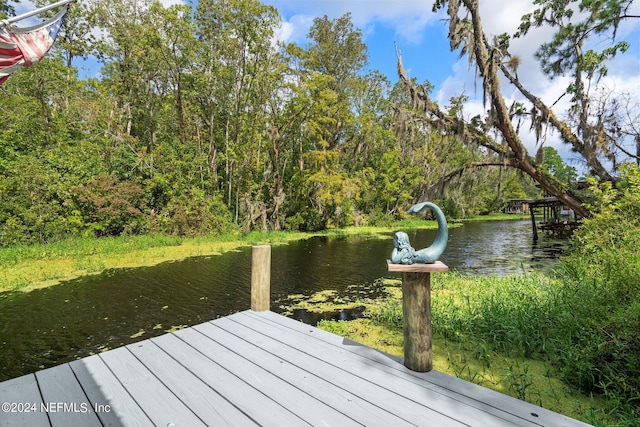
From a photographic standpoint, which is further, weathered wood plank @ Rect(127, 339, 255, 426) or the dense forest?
the dense forest

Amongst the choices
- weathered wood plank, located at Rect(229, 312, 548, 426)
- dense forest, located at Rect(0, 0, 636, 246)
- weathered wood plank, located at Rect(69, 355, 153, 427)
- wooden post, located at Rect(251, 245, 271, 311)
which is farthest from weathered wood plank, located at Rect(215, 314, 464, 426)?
dense forest, located at Rect(0, 0, 636, 246)

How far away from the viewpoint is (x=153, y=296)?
21.3 feet

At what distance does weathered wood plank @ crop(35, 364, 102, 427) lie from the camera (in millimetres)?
1758

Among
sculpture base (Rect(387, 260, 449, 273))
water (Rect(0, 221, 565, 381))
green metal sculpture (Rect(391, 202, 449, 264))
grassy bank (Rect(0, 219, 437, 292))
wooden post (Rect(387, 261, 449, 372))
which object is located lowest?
water (Rect(0, 221, 565, 381))

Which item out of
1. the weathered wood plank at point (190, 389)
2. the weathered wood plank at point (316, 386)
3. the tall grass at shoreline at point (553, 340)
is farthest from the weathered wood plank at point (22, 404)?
the tall grass at shoreline at point (553, 340)

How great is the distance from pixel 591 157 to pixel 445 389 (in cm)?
1061

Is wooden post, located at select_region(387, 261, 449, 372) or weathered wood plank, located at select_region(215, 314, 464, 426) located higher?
wooden post, located at select_region(387, 261, 449, 372)

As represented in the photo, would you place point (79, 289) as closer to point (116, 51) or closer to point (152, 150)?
point (152, 150)

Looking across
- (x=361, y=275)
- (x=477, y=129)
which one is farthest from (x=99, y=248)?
(x=477, y=129)

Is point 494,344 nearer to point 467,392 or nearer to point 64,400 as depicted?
point 467,392

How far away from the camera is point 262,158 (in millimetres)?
18516

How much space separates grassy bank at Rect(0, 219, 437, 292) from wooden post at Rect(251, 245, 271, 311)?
6.39 m

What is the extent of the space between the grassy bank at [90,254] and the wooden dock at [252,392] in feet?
21.7

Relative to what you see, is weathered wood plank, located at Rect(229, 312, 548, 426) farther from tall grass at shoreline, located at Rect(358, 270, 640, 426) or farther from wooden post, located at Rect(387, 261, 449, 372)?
tall grass at shoreline, located at Rect(358, 270, 640, 426)
